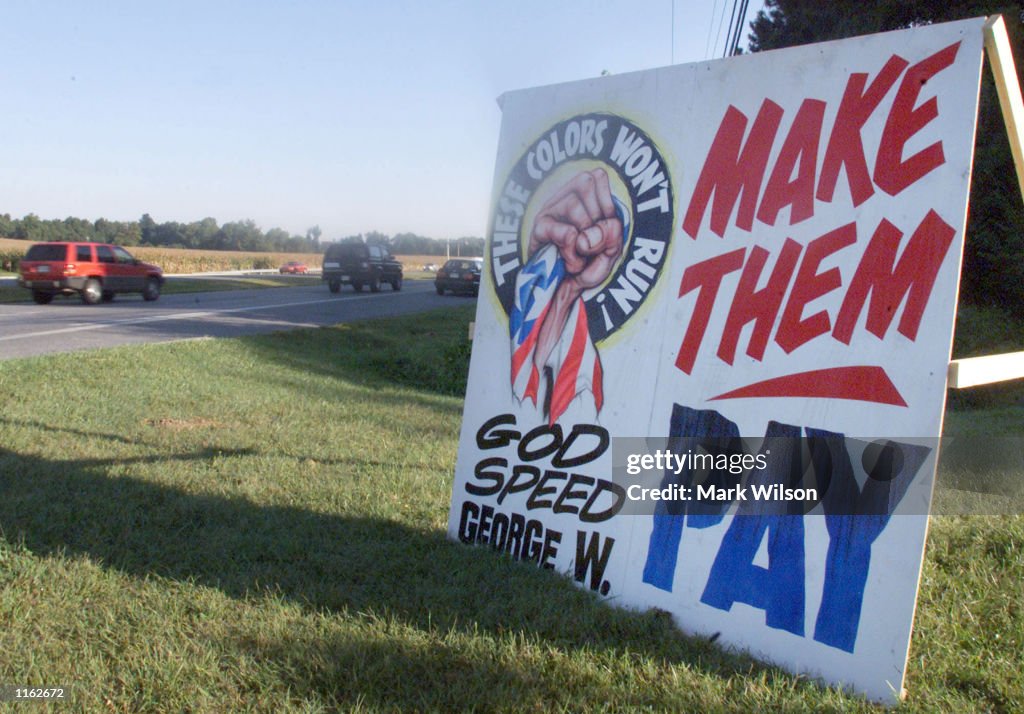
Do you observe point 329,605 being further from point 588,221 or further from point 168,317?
point 168,317

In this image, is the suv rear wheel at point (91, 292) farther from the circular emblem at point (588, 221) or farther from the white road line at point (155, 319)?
the circular emblem at point (588, 221)

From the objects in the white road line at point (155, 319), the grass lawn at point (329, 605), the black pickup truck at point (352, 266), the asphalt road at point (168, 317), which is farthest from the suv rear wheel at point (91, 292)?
the grass lawn at point (329, 605)

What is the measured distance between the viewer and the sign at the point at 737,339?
290 cm

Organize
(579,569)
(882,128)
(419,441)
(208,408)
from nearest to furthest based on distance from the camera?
1. (882,128)
2. (579,569)
3. (419,441)
4. (208,408)

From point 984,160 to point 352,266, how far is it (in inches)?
958

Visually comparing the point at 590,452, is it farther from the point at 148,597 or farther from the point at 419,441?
the point at 419,441

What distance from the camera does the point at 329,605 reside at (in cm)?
355

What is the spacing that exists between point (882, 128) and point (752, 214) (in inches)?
21.8

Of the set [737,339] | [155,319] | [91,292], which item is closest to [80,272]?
[91,292]

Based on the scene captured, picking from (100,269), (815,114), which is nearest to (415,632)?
(815,114)

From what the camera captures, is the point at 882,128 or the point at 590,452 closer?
the point at 882,128

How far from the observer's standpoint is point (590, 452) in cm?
380

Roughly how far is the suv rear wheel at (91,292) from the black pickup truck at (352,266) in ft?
32.2

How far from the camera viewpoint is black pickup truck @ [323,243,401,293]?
3312cm
